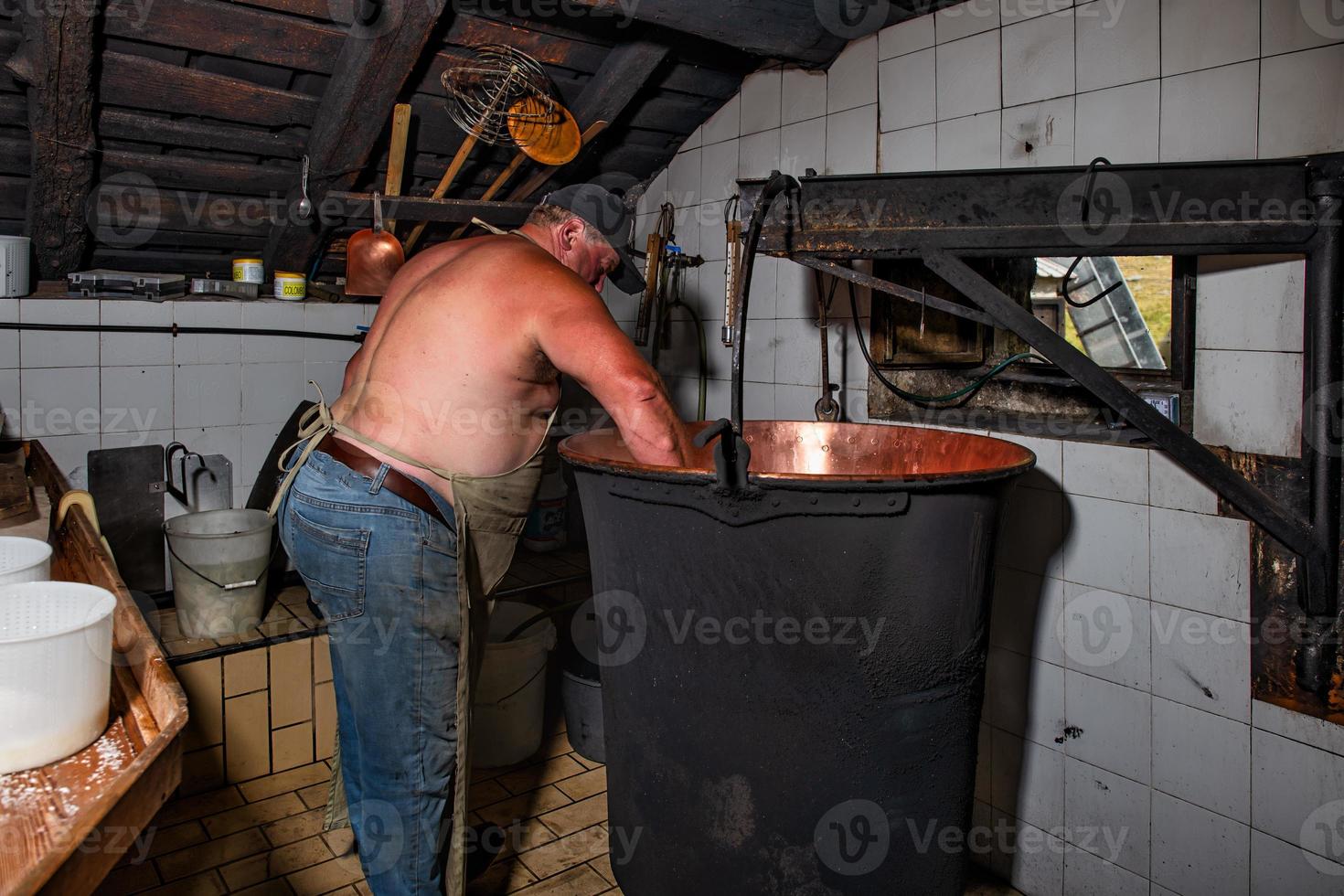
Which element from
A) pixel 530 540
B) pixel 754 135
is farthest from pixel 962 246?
pixel 530 540

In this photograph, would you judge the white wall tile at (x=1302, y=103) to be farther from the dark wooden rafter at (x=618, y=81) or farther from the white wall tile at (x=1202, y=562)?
the dark wooden rafter at (x=618, y=81)

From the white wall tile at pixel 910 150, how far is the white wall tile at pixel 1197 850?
1608mm

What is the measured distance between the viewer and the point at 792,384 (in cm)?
272

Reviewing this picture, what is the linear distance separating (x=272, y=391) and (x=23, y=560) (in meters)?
2.11

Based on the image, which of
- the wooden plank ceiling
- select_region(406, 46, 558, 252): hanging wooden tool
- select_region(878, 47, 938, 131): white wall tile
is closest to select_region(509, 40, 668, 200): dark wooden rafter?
the wooden plank ceiling

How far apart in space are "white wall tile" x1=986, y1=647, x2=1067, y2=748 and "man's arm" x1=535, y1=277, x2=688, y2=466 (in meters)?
1.12

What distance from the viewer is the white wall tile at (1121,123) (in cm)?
190

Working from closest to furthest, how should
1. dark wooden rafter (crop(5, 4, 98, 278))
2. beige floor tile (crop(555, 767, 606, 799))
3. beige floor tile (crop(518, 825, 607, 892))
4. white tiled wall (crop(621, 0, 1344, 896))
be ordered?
white tiled wall (crop(621, 0, 1344, 896))
dark wooden rafter (crop(5, 4, 98, 278))
beige floor tile (crop(518, 825, 607, 892))
beige floor tile (crop(555, 767, 606, 799))

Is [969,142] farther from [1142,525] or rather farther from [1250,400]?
[1142,525]

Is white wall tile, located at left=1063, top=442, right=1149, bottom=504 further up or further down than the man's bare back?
further down

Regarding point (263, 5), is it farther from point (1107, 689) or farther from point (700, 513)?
point (1107, 689)

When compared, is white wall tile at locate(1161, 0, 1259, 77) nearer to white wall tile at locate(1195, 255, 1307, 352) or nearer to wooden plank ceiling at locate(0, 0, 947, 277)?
white wall tile at locate(1195, 255, 1307, 352)

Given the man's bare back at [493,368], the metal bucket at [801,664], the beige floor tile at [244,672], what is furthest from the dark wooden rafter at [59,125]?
the metal bucket at [801,664]

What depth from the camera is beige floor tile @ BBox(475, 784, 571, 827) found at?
2.42 meters
